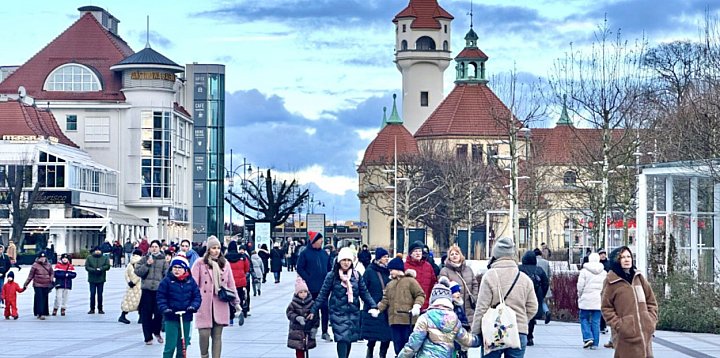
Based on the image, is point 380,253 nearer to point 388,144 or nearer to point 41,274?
point 41,274

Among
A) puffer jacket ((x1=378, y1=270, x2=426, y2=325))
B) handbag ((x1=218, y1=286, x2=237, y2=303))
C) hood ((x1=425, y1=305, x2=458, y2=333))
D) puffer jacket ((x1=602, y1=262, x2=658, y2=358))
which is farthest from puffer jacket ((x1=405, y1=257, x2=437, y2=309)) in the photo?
hood ((x1=425, y1=305, x2=458, y2=333))

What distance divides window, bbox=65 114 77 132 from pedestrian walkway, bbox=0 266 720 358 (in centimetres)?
7401

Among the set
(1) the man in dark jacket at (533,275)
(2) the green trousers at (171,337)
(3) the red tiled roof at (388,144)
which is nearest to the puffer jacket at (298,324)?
(2) the green trousers at (171,337)

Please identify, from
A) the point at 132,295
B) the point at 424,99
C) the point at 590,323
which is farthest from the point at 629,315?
the point at 424,99

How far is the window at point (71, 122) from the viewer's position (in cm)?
10419

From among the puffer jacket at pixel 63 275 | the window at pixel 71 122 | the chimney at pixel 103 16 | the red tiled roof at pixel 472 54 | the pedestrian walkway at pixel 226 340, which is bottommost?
the pedestrian walkway at pixel 226 340

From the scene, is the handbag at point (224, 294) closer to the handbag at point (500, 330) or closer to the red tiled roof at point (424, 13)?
the handbag at point (500, 330)

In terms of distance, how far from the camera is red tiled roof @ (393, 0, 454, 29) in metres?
137

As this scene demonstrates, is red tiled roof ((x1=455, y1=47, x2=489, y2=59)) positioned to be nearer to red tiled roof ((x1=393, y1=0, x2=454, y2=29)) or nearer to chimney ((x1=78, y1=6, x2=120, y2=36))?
red tiled roof ((x1=393, y1=0, x2=454, y2=29))

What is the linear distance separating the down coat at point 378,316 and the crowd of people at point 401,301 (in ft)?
0.04

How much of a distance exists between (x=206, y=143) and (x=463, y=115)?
947 inches

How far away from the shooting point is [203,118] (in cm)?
12181

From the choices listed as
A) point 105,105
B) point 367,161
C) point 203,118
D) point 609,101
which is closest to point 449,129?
point 367,161

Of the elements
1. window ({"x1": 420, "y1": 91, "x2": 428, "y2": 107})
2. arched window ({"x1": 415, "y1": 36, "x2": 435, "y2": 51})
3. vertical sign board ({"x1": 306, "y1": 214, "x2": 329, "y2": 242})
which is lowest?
vertical sign board ({"x1": 306, "y1": 214, "x2": 329, "y2": 242})
